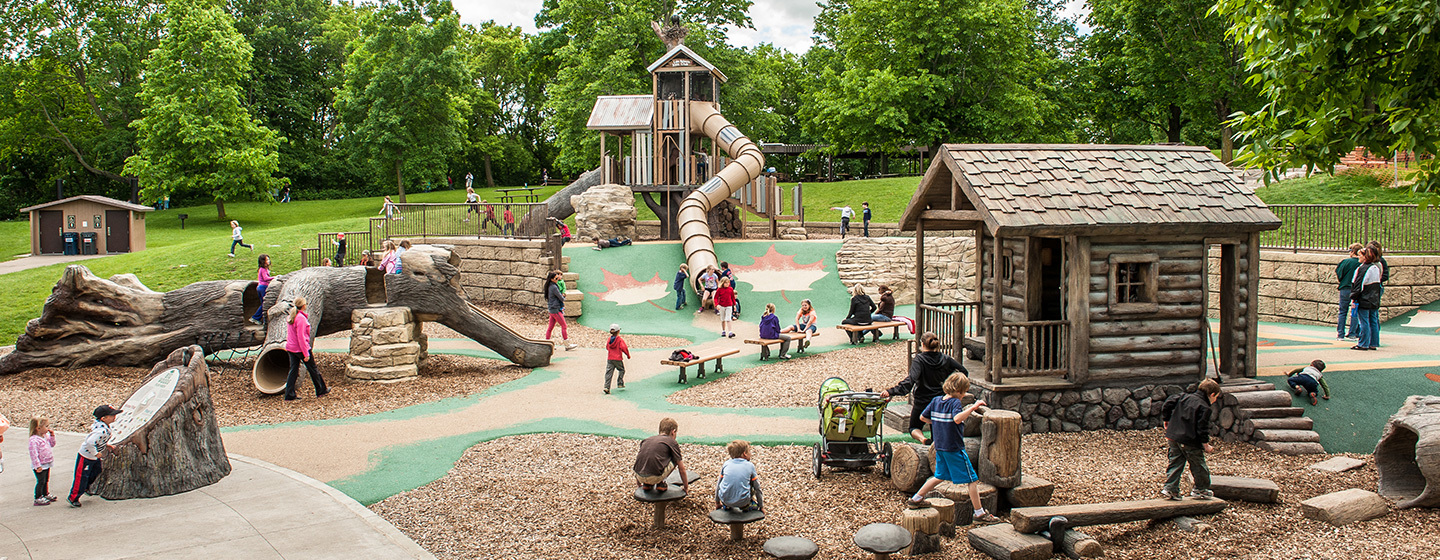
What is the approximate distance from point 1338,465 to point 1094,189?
414 cm

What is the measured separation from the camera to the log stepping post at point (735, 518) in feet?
24.7

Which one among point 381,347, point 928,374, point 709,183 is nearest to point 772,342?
point 381,347

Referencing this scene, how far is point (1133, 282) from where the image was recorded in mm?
11359

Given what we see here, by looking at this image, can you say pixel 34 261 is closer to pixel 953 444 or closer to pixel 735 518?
pixel 735 518

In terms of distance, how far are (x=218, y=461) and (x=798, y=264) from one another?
18252 millimetres

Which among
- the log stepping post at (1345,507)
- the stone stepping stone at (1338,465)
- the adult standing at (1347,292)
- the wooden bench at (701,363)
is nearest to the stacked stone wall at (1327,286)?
the adult standing at (1347,292)

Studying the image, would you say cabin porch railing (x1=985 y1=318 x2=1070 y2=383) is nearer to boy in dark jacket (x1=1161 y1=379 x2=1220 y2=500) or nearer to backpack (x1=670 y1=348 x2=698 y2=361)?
boy in dark jacket (x1=1161 y1=379 x2=1220 y2=500)

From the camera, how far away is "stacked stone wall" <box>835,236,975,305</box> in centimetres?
2441

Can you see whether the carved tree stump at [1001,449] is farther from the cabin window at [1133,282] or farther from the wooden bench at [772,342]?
the wooden bench at [772,342]

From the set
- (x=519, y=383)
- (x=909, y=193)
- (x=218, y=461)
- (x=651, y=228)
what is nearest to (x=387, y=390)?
(x=519, y=383)

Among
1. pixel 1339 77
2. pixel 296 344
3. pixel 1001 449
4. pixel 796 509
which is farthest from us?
pixel 296 344

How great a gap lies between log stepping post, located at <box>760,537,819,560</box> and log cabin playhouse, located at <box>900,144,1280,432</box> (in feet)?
15.7

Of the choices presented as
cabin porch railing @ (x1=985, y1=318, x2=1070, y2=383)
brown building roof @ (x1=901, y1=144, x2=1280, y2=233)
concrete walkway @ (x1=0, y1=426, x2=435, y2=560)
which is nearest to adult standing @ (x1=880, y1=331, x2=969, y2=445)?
cabin porch railing @ (x1=985, y1=318, x2=1070, y2=383)

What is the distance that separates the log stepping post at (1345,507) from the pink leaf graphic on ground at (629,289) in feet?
55.9
